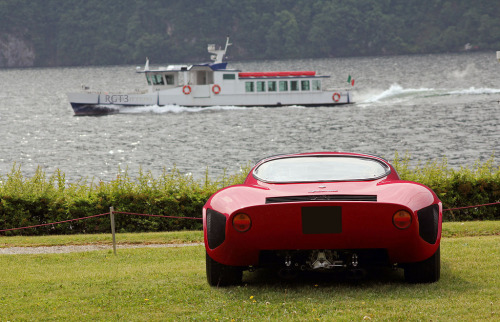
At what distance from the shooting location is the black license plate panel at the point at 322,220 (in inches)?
299

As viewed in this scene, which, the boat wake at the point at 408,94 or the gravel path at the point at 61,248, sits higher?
the boat wake at the point at 408,94

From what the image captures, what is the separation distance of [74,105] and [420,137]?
118 feet

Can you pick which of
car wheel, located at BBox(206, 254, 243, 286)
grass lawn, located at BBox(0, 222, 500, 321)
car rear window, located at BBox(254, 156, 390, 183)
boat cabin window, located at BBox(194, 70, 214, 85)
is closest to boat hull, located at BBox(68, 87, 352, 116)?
boat cabin window, located at BBox(194, 70, 214, 85)

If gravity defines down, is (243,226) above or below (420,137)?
above

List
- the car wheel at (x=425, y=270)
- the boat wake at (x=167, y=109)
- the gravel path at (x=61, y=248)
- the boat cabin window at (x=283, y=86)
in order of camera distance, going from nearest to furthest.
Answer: the car wheel at (x=425, y=270), the gravel path at (x=61, y=248), the boat cabin window at (x=283, y=86), the boat wake at (x=167, y=109)

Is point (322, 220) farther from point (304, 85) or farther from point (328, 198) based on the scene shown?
point (304, 85)

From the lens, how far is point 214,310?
7.41m

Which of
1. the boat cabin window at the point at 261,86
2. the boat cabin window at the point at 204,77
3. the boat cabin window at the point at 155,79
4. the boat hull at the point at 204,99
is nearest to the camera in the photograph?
the boat cabin window at the point at 204,77

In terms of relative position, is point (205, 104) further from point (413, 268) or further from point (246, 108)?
point (413, 268)

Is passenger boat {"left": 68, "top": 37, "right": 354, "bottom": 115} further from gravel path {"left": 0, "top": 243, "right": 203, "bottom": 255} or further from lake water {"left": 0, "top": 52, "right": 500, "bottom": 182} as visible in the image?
gravel path {"left": 0, "top": 243, "right": 203, "bottom": 255}

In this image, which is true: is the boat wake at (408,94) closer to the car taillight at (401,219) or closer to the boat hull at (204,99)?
the boat hull at (204,99)

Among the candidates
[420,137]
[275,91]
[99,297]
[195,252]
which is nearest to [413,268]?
[99,297]

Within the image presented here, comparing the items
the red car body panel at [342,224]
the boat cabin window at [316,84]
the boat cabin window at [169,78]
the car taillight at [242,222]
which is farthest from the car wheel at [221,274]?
the boat cabin window at [316,84]

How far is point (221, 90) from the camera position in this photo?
70.2 meters
